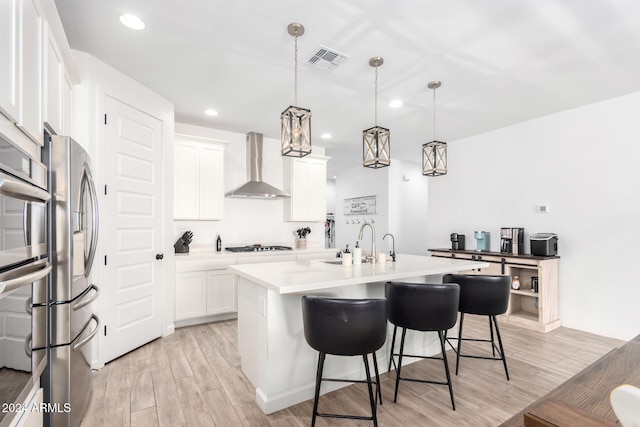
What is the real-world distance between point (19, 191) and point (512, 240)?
15.9 feet

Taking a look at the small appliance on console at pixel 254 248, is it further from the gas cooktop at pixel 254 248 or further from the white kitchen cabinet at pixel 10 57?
the white kitchen cabinet at pixel 10 57

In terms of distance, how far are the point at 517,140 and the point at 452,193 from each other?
1.25 metres

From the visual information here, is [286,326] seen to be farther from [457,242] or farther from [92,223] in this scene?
[457,242]

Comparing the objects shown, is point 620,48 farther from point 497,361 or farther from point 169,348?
point 169,348

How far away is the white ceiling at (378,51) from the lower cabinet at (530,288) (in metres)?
1.90

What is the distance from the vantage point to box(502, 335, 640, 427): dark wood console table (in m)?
0.81

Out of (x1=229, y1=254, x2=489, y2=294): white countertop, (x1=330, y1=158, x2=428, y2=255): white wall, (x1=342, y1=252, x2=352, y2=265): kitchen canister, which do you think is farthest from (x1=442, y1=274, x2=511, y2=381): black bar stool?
(x1=330, y1=158, x2=428, y2=255): white wall

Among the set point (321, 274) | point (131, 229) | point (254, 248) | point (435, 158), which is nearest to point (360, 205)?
point (254, 248)

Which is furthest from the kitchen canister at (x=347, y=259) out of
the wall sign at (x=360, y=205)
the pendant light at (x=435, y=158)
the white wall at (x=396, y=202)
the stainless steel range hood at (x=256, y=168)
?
the wall sign at (x=360, y=205)

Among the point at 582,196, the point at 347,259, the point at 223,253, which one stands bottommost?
the point at 223,253

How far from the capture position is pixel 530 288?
165 inches

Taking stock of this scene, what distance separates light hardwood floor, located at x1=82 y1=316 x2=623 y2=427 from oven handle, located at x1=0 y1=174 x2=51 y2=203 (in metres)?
1.52

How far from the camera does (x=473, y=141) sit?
4.90m

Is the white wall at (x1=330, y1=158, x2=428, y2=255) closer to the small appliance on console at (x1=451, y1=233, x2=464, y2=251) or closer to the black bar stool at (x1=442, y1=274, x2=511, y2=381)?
the small appliance on console at (x1=451, y1=233, x2=464, y2=251)
